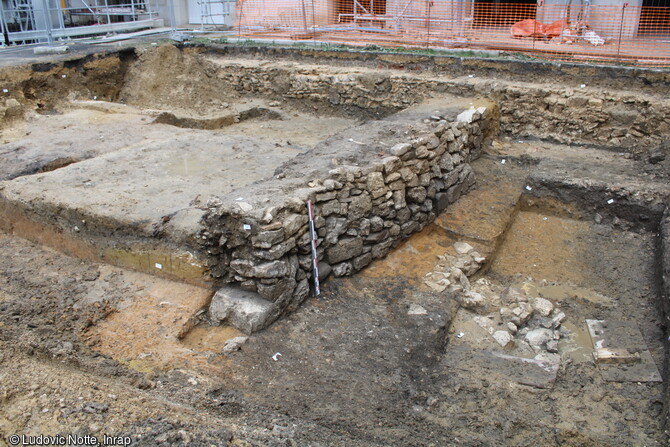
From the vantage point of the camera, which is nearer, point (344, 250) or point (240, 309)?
point (240, 309)

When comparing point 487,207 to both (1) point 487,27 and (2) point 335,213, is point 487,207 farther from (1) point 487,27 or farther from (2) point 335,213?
(1) point 487,27

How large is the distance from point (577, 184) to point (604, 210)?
1.67 ft

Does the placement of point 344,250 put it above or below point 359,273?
above

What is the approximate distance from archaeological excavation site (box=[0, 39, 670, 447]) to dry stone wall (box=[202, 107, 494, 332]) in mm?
25

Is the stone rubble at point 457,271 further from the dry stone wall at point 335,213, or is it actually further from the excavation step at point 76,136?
the excavation step at point 76,136

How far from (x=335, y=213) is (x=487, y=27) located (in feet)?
29.6

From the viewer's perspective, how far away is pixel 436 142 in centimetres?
749

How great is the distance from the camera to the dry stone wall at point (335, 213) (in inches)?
209

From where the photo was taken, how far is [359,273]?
249 inches

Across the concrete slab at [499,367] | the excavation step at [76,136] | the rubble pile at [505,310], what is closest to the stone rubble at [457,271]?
the rubble pile at [505,310]

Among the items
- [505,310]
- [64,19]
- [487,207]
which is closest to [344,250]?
[505,310]

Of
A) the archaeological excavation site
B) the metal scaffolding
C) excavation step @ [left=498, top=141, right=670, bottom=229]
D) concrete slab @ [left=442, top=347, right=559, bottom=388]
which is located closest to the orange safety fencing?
the archaeological excavation site

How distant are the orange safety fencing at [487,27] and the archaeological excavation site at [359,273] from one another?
1.76m

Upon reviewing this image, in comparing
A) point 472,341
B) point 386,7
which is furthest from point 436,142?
point 386,7
